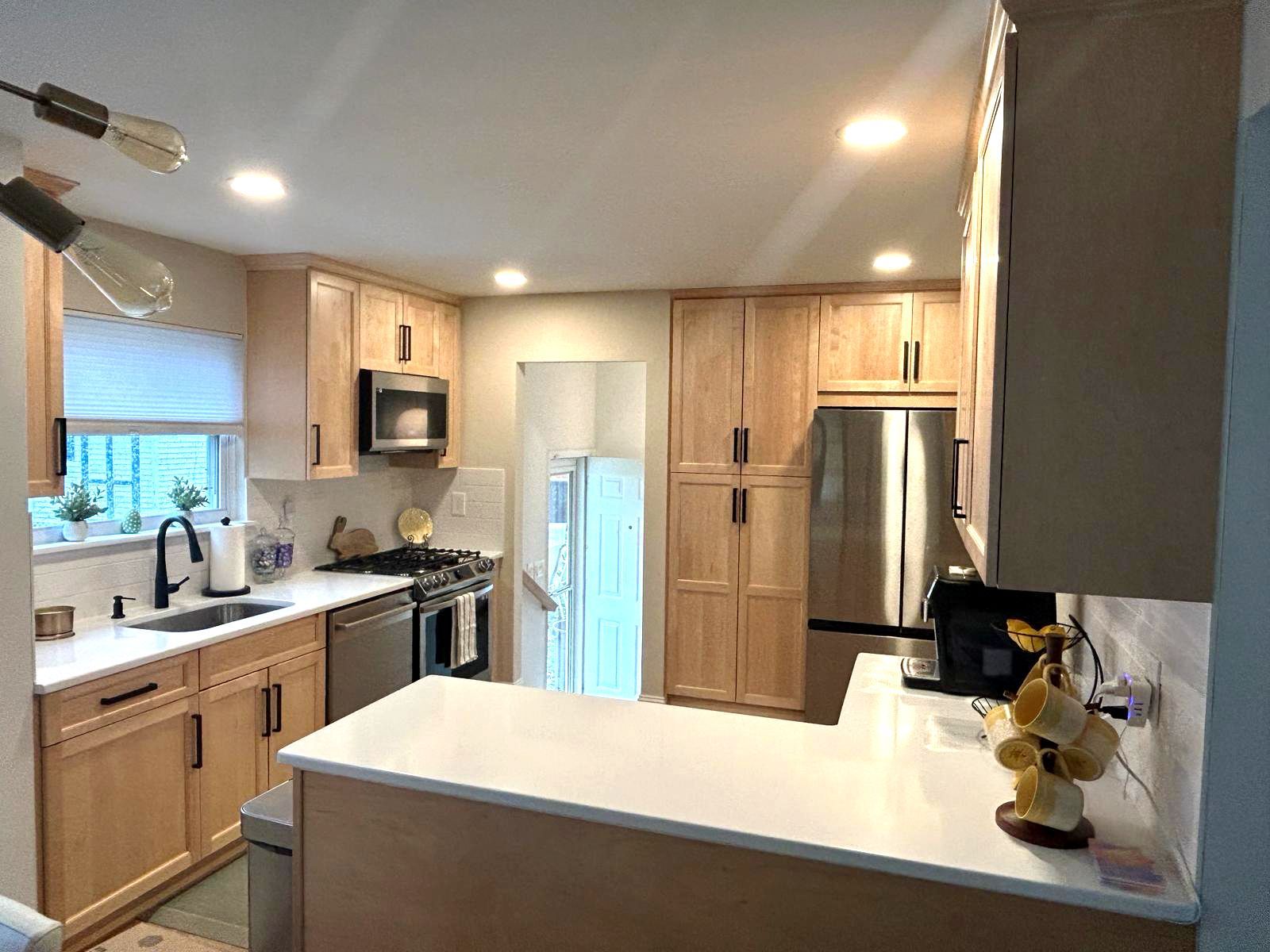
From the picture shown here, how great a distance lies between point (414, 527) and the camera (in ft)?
16.5

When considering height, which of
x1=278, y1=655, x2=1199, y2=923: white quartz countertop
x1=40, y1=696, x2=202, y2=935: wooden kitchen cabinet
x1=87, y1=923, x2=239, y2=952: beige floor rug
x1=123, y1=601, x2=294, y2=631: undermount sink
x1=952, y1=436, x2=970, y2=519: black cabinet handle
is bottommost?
x1=87, y1=923, x2=239, y2=952: beige floor rug

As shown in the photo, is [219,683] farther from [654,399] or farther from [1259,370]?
[1259,370]

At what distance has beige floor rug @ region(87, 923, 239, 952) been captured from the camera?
2.68 metres

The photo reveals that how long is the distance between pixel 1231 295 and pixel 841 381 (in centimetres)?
314

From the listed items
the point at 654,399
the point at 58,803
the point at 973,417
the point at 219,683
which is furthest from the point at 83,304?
the point at 973,417

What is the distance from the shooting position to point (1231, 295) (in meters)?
1.26

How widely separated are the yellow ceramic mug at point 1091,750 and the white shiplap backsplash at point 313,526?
10.3 feet

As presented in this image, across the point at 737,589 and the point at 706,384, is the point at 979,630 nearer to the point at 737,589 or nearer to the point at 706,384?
the point at 737,589

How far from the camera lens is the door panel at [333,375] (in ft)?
12.8

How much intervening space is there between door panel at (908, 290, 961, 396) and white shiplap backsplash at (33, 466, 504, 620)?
2370 mm

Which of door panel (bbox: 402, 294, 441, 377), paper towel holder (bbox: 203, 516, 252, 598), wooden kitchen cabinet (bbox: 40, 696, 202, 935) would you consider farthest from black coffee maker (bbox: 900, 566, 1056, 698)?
door panel (bbox: 402, 294, 441, 377)

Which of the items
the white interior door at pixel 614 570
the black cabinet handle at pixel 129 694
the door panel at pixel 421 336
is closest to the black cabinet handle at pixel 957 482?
the black cabinet handle at pixel 129 694

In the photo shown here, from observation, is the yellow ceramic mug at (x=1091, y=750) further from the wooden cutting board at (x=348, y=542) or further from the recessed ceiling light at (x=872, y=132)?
the wooden cutting board at (x=348, y=542)

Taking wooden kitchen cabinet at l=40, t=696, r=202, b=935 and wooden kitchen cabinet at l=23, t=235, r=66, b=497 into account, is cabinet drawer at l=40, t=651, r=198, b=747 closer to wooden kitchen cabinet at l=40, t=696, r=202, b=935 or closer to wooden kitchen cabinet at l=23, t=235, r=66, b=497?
wooden kitchen cabinet at l=40, t=696, r=202, b=935
